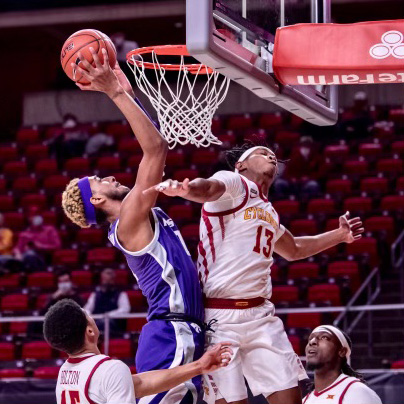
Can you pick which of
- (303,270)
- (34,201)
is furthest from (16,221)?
(303,270)

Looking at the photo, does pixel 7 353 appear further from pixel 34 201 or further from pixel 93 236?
pixel 34 201

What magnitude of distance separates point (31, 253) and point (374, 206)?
17.1 feet

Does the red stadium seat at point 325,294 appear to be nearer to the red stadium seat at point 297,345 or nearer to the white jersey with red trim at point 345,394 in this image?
the red stadium seat at point 297,345

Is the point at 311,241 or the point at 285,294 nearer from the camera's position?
the point at 311,241

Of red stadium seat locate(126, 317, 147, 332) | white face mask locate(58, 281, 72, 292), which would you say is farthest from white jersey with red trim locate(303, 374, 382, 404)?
white face mask locate(58, 281, 72, 292)

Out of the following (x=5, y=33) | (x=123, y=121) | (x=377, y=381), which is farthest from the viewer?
(x=5, y=33)

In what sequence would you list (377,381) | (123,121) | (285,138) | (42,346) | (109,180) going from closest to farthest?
(109,180), (377,381), (42,346), (285,138), (123,121)

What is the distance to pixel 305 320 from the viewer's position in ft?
36.4

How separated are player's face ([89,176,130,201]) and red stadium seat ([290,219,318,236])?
770cm

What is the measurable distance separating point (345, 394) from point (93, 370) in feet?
7.56

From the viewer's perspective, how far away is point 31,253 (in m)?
14.2

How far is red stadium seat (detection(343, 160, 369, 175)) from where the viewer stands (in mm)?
15172

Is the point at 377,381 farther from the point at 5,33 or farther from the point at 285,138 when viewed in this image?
the point at 5,33

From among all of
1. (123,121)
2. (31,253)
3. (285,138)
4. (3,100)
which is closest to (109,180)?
(31,253)
